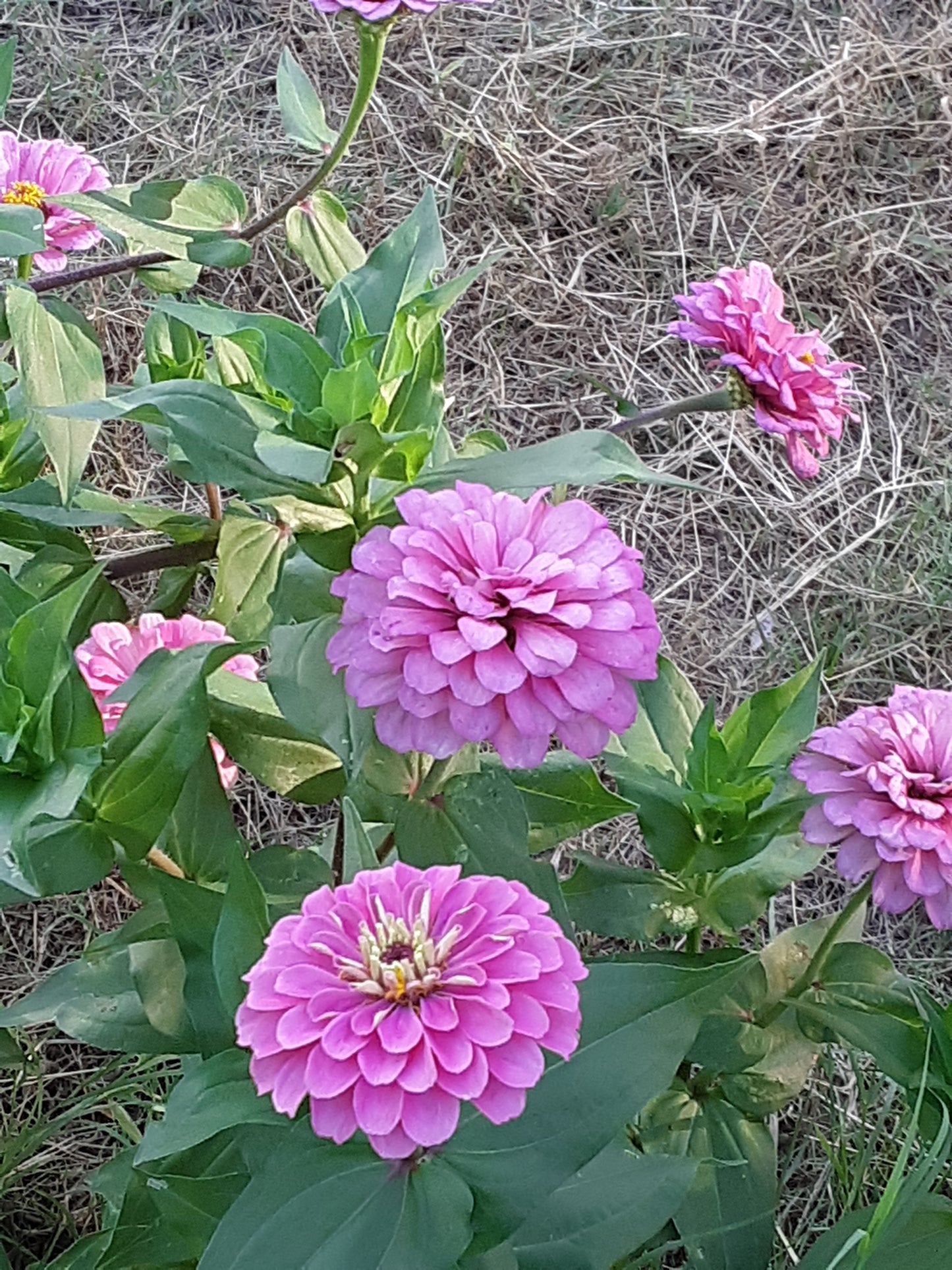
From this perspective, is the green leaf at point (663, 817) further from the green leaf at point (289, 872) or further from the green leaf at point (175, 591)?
the green leaf at point (175, 591)

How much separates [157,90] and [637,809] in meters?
1.43

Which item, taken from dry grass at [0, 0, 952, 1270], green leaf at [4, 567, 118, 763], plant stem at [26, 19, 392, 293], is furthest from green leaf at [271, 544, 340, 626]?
dry grass at [0, 0, 952, 1270]

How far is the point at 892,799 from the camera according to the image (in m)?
0.66

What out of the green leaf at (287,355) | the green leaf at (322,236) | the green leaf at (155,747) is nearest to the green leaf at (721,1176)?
the green leaf at (155,747)

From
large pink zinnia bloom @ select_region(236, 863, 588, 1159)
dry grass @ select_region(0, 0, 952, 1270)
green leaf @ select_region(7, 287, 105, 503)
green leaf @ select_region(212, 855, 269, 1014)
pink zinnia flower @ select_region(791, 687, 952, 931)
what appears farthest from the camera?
dry grass @ select_region(0, 0, 952, 1270)

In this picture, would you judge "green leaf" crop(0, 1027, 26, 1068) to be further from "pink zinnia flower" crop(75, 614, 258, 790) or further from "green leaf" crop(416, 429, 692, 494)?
"green leaf" crop(416, 429, 692, 494)

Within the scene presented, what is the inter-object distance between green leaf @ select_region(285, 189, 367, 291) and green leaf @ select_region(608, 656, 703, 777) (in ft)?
1.28

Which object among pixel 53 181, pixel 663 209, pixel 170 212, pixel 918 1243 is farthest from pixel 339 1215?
pixel 663 209

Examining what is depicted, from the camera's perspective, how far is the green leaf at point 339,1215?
52 centimetres

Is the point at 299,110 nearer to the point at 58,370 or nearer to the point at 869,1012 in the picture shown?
the point at 58,370

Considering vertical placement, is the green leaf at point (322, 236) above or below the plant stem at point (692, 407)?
above

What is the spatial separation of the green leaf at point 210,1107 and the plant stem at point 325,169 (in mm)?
605

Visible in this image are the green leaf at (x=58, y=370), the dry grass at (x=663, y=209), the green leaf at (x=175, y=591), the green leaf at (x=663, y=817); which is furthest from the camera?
the dry grass at (x=663, y=209)

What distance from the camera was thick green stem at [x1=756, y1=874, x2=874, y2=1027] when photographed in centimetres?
74
